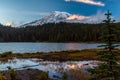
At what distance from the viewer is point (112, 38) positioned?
14.9 m

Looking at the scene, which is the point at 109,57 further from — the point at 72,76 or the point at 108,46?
the point at 72,76

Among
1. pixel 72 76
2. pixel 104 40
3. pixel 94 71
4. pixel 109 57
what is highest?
pixel 104 40

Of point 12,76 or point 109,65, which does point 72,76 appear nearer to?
point 12,76

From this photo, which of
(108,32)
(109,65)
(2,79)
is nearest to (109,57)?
(109,65)

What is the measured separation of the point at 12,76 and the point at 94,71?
1544cm

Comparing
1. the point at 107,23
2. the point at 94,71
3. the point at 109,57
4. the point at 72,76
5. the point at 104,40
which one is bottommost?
the point at 72,76

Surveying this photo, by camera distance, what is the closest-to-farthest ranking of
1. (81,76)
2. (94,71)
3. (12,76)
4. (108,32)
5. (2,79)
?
(108,32), (94,71), (2,79), (12,76), (81,76)

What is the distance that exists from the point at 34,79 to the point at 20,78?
1.69 metres

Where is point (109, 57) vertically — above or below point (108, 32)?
below

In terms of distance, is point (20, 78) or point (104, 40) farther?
point (20, 78)

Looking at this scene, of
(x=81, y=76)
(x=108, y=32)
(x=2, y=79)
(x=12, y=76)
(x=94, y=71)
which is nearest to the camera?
(x=108, y=32)

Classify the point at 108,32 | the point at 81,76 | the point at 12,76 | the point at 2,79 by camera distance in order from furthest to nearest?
the point at 81,76 < the point at 12,76 < the point at 2,79 < the point at 108,32

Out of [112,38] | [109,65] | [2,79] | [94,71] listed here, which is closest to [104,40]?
[112,38]

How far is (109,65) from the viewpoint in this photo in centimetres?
1503
